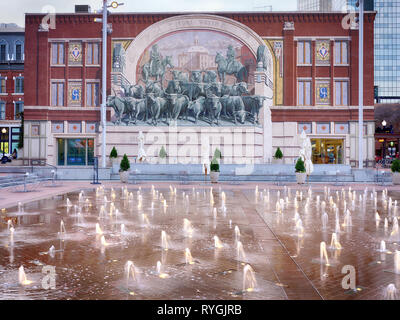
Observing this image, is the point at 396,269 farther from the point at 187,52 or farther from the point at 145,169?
the point at 187,52

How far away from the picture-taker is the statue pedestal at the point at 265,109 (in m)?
39.4

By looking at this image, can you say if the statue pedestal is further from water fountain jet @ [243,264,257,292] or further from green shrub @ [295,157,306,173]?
water fountain jet @ [243,264,257,292]

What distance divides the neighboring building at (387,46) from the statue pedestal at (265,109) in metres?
89.6

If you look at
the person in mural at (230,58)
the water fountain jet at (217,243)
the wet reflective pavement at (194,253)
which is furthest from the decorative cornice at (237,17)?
the water fountain jet at (217,243)

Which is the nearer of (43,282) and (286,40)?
(43,282)

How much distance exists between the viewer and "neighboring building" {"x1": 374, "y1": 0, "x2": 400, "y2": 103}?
116500mm

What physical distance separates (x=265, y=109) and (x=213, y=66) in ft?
25.1

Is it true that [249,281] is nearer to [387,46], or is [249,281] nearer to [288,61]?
[288,61]

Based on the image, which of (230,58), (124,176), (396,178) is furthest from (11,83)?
(396,178)

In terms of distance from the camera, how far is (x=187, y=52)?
43438 millimetres

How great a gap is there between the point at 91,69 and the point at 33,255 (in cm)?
3722
